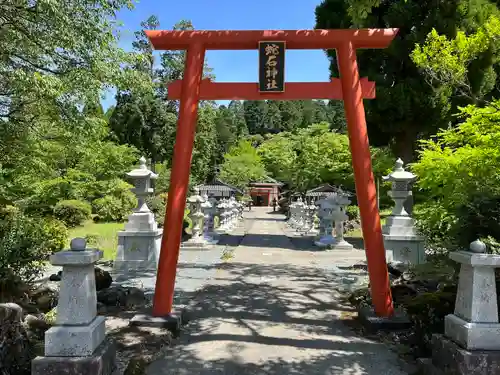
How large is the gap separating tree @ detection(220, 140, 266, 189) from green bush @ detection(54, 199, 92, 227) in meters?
25.6

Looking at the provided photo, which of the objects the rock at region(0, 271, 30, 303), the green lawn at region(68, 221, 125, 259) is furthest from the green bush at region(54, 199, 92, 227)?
the rock at region(0, 271, 30, 303)

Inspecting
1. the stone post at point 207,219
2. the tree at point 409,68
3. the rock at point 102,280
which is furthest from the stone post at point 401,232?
the stone post at point 207,219

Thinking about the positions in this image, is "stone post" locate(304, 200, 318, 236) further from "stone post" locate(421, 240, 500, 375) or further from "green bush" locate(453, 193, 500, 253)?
"stone post" locate(421, 240, 500, 375)

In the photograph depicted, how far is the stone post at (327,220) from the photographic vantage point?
15.1 metres

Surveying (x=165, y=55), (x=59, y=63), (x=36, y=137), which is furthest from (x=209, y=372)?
(x=165, y=55)

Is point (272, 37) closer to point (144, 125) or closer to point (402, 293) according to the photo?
point (402, 293)

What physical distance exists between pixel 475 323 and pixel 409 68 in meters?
12.6

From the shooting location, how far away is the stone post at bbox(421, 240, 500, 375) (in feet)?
11.5

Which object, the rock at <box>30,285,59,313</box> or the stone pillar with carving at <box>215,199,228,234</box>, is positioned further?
the stone pillar with carving at <box>215,199,228,234</box>

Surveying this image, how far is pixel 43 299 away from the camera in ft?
19.7

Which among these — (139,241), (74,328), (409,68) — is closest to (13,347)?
(74,328)

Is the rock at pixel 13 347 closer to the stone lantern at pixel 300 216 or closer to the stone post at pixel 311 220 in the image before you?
the stone post at pixel 311 220

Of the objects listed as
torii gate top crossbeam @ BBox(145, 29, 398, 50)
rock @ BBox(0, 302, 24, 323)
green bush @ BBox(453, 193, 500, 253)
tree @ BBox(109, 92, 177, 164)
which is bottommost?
rock @ BBox(0, 302, 24, 323)

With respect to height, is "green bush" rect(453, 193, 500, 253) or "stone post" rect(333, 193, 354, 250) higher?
"green bush" rect(453, 193, 500, 253)
